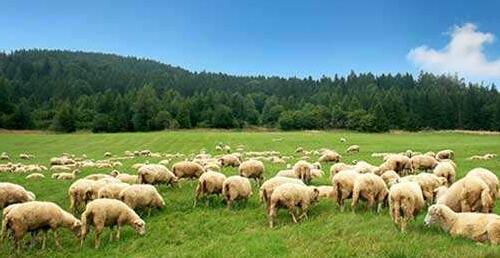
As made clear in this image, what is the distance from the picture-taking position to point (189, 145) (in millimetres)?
73938

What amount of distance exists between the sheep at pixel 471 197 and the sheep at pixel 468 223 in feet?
5.54

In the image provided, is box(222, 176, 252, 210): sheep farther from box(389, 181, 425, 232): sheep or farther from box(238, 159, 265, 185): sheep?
box(389, 181, 425, 232): sheep

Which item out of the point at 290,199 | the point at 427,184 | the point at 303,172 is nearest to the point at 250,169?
the point at 303,172

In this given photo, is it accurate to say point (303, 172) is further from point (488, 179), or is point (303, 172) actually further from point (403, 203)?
point (403, 203)

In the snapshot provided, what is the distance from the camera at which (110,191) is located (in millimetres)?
20969

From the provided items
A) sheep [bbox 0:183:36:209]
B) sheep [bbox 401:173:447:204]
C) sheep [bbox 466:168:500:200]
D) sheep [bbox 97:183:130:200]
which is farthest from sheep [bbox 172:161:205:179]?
sheep [bbox 466:168:500:200]

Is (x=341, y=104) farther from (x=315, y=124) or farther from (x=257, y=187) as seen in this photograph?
(x=257, y=187)

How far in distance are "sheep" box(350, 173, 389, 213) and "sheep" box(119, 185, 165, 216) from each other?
784 cm

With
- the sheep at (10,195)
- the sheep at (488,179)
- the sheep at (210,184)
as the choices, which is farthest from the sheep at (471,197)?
the sheep at (10,195)

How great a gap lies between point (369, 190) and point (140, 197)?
8.74 meters

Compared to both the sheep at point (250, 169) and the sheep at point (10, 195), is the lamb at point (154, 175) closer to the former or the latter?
the sheep at point (250, 169)

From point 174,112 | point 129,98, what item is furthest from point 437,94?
point 129,98

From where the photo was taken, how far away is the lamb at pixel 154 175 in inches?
993

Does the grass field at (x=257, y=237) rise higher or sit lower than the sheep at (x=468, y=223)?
lower
